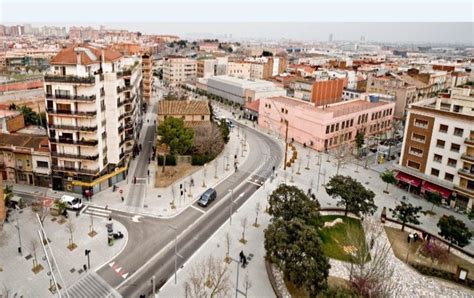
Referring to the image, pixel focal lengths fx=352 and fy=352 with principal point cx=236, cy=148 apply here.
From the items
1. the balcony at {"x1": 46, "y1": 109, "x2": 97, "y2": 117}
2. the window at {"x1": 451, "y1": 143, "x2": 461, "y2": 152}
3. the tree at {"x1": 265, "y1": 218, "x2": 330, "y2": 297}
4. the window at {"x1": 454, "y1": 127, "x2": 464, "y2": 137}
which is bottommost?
the tree at {"x1": 265, "y1": 218, "x2": 330, "y2": 297}

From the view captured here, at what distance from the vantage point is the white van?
1576 inches

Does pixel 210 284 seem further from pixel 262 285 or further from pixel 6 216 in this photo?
pixel 6 216

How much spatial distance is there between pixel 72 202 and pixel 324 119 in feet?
141

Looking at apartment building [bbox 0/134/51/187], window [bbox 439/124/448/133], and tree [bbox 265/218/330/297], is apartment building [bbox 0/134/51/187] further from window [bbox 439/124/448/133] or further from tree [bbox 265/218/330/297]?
window [bbox 439/124/448/133]

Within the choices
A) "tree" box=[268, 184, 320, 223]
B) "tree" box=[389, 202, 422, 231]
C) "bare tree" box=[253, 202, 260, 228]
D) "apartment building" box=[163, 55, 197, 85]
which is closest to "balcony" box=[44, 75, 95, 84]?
"bare tree" box=[253, 202, 260, 228]

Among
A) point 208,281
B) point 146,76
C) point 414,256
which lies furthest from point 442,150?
point 146,76

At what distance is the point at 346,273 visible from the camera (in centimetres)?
3106

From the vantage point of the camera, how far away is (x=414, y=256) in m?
34.0

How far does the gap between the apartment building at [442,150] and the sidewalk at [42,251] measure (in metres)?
38.9

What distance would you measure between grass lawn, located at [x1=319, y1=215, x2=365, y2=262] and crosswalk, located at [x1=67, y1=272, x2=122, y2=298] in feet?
60.7

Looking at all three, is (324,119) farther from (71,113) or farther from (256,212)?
(71,113)

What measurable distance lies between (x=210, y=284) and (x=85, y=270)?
1088cm

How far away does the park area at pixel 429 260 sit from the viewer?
31419mm

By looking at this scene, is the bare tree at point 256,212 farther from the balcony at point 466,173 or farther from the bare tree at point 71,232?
the balcony at point 466,173
